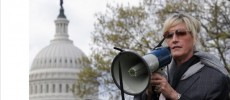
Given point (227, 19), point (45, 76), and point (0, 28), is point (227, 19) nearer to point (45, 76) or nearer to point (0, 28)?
point (0, 28)

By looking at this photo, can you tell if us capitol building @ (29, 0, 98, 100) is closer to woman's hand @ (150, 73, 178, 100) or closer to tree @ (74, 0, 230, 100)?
tree @ (74, 0, 230, 100)

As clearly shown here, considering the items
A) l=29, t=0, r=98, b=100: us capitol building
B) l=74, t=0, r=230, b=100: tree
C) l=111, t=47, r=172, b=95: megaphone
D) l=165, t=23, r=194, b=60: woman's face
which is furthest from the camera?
l=29, t=0, r=98, b=100: us capitol building

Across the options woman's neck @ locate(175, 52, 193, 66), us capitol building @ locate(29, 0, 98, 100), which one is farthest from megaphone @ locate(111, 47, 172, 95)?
us capitol building @ locate(29, 0, 98, 100)

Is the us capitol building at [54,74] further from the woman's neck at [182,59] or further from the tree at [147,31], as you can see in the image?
the woman's neck at [182,59]

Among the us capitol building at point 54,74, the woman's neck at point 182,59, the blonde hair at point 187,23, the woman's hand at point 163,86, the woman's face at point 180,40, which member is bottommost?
the us capitol building at point 54,74

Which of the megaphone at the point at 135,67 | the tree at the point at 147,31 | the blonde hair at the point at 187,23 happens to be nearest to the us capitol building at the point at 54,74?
the tree at the point at 147,31

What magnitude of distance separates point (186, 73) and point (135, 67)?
24 cm

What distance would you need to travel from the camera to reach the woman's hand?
2.85 metres

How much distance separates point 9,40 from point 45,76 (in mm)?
108135

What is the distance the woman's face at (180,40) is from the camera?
3055 millimetres

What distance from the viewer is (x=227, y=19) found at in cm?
2023

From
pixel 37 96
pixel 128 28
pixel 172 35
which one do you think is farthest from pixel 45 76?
pixel 172 35

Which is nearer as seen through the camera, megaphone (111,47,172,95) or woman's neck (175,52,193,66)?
megaphone (111,47,172,95)

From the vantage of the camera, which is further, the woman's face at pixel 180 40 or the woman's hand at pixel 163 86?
the woman's face at pixel 180 40
